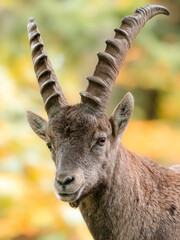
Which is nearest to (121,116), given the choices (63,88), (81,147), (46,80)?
(81,147)

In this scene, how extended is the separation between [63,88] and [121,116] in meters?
13.9

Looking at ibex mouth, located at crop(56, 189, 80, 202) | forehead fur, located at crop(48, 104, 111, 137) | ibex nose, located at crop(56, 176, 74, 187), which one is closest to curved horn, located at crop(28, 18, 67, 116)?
forehead fur, located at crop(48, 104, 111, 137)

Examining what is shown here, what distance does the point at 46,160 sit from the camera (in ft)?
49.8

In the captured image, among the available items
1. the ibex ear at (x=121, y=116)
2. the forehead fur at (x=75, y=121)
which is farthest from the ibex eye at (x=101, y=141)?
the ibex ear at (x=121, y=116)

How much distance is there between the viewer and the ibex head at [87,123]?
626cm

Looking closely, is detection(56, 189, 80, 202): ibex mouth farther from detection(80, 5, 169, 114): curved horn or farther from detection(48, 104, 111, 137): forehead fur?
detection(80, 5, 169, 114): curved horn

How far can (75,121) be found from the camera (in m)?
6.49

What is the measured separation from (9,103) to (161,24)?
12.3 metres

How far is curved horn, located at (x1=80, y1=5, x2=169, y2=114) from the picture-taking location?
669 centimetres

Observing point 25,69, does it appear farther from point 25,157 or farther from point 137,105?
point 137,105

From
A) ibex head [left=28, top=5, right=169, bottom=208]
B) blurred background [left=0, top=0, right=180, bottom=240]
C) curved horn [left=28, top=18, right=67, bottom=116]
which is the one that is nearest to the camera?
ibex head [left=28, top=5, right=169, bottom=208]

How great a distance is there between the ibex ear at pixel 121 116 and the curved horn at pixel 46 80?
644mm

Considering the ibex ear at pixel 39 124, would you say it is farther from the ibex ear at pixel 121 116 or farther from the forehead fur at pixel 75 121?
the ibex ear at pixel 121 116

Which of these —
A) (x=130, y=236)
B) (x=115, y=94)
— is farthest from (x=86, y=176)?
(x=115, y=94)
